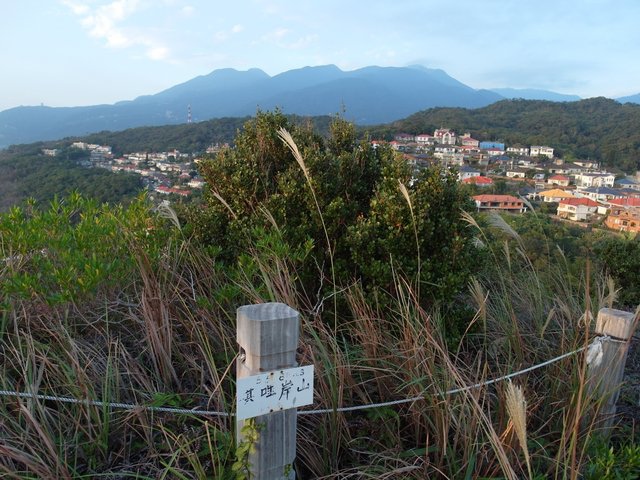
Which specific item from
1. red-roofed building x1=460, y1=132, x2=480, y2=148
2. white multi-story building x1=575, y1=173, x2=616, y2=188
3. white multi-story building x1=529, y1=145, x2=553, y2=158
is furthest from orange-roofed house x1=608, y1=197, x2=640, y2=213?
red-roofed building x1=460, y1=132, x2=480, y2=148

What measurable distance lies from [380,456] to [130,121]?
146 m

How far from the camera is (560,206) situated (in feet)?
110

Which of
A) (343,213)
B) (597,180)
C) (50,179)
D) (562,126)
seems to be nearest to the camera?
(343,213)

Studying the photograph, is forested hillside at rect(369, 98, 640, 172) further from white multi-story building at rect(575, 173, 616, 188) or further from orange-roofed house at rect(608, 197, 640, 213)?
orange-roofed house at rect(608, 197, 640, 213)

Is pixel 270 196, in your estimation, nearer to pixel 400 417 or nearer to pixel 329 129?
pixel 329 129

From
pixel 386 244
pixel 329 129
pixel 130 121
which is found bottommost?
pixel 386 244

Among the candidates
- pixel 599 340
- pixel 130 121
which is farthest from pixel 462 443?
pixel 130 121

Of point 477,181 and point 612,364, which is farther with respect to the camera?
point 477,181

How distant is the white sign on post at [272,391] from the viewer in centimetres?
128

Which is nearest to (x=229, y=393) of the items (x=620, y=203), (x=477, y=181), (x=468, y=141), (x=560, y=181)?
(x=477, y=181)

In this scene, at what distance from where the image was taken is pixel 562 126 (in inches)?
2421

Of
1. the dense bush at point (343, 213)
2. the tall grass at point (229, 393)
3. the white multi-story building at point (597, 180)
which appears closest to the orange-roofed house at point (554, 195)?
the white multi-story building at point (597, 180)

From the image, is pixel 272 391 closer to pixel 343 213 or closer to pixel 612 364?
pixel 612 364

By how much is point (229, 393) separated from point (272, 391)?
84cm
